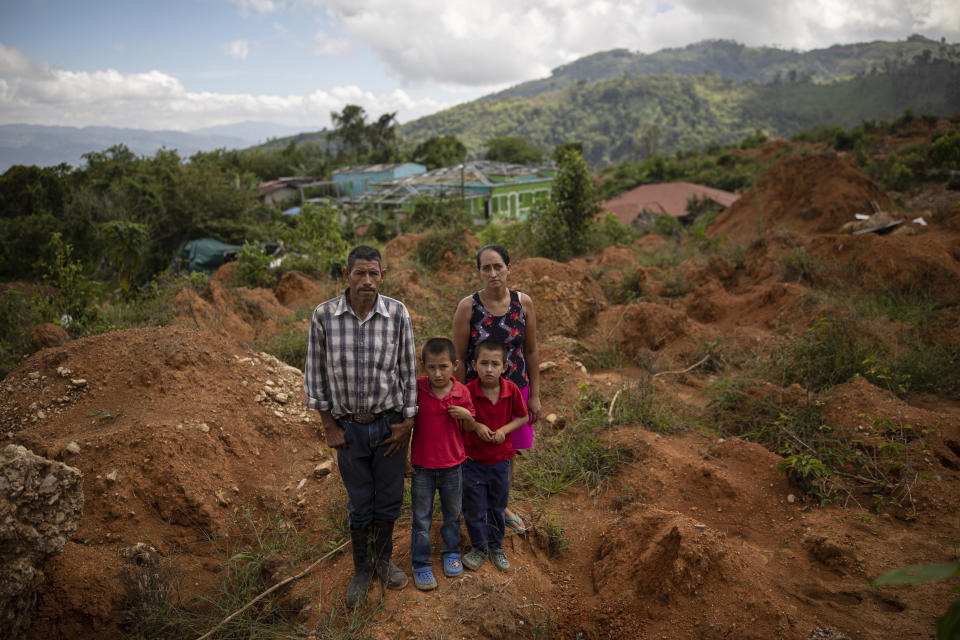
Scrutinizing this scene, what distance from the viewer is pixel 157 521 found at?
10.6 feet

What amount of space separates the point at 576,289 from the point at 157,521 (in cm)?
577

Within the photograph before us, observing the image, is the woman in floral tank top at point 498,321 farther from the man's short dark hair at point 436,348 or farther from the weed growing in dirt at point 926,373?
the weed growing in dirt at point 926,373

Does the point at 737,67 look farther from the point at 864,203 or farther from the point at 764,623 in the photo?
the point at 764,623

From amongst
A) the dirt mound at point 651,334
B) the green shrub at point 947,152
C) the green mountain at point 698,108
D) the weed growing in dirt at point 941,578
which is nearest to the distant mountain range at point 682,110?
the green mountain at point 698,108

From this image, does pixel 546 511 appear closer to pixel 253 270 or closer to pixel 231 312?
pixel 231 312

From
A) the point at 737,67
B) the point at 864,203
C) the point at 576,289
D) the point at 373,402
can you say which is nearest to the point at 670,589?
Result: the point at 373,402

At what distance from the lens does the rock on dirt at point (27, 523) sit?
227 cm

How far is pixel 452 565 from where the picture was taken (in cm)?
265

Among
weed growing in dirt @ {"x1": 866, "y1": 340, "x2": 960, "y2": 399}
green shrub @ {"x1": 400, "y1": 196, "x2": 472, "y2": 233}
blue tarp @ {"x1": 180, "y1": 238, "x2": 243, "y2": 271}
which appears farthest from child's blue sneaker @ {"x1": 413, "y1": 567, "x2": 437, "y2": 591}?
blue tarp @ {"x1": 180, "y1": 238, "x2": 243, "y2": 271}

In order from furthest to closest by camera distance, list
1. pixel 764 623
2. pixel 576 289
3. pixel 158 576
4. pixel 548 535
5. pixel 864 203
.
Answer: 1. pixel 864 203
2. pixel 576 289
3. pixel 548 535
4. pixel 158 576
5. pixel 764 623

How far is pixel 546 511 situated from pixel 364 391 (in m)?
1.62

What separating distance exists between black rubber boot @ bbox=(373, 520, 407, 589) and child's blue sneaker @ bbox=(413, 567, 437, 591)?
7cm

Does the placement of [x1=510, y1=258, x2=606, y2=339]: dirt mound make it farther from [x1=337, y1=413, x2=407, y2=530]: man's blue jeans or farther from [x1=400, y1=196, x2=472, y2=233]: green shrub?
[x1=400, y1=196, x2=472, y2=233]: green shrub

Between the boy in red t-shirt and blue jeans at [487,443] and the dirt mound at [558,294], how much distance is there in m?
4.41
